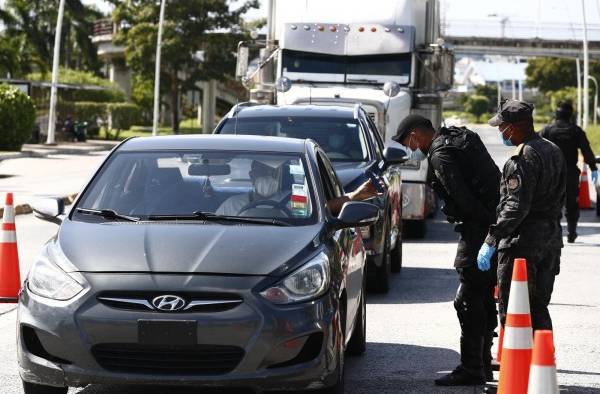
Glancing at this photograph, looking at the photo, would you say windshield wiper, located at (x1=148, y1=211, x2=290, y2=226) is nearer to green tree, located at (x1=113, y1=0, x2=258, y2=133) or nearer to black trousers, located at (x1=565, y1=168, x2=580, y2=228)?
black trousers, located at (x1=565, y1=168, x2=580, y2=228)

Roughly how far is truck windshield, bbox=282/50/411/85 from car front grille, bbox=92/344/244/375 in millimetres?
14304

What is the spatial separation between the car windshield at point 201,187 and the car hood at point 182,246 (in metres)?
0.26

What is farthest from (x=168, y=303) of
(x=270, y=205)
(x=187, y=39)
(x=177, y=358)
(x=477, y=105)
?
(x=477, y=105)

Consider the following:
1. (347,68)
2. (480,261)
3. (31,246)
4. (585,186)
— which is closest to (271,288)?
(480,261)

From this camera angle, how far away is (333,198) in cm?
869

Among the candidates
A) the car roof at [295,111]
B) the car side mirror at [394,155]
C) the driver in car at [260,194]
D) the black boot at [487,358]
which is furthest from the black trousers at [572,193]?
the driver in car at [260,194]

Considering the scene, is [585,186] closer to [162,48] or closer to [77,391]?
[77,391]

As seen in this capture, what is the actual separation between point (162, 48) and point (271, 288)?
71.3 m

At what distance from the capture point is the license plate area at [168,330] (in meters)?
6.66

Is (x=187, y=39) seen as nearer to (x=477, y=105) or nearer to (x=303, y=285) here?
(x=303, y=285)

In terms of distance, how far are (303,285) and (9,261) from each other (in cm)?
519

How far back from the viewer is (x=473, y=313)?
8.17 m

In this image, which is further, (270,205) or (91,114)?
(91,114)

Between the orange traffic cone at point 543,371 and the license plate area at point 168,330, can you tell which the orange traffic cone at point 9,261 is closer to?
the license plate area at point 168,330
